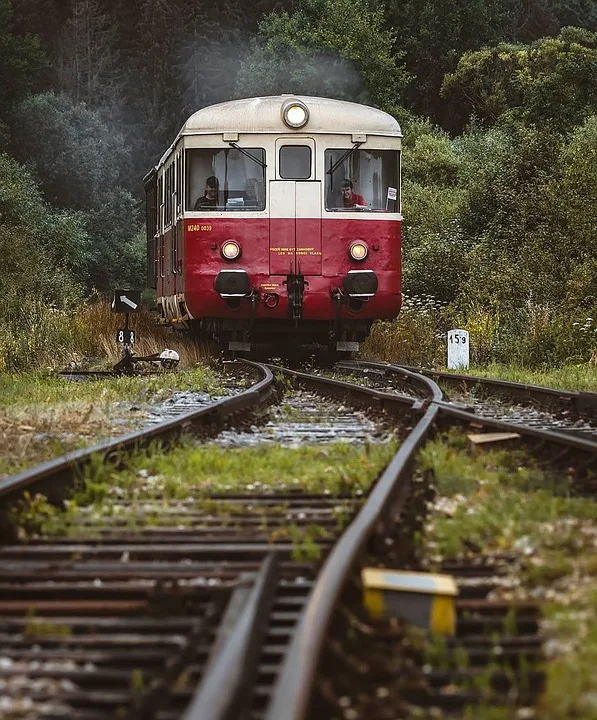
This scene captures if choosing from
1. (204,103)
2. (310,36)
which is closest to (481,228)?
(310,36)

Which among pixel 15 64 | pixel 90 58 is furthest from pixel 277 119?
pixel 90 58

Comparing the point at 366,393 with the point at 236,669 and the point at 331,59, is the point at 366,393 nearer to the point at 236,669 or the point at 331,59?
the point at 236,669

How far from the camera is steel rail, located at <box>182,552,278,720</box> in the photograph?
2135 millimetres

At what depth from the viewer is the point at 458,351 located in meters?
15.3

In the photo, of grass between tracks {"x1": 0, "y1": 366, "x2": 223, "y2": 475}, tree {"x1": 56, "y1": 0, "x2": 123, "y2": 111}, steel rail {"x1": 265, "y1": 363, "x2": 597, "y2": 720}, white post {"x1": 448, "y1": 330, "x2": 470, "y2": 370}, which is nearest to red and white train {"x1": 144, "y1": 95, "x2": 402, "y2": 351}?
white post {"x1": 448, "y1": 330, "x2": 470, "y2": 370}

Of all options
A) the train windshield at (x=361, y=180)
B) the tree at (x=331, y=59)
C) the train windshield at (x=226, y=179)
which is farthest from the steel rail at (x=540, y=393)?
the tree at (x=331, y=59)

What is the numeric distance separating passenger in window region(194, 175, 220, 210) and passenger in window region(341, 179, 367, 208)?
4.82ft

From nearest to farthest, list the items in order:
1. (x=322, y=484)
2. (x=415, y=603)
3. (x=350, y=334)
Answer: (x=415, y=603)
(x=322, y=484)
(x=350, y=334)

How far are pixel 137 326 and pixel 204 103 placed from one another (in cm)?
4440

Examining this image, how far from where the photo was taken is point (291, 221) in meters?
14.8

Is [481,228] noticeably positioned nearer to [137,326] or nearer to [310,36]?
[137,326]

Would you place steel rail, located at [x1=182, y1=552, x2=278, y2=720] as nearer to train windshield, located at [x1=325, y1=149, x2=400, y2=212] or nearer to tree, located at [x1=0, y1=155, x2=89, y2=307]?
train windshield, located at [x1=325, y1=149, x2=400, y2=212]

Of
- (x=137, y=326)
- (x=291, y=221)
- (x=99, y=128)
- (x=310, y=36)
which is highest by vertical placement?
(x=310, y=36)

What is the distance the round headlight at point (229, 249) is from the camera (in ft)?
48.3
